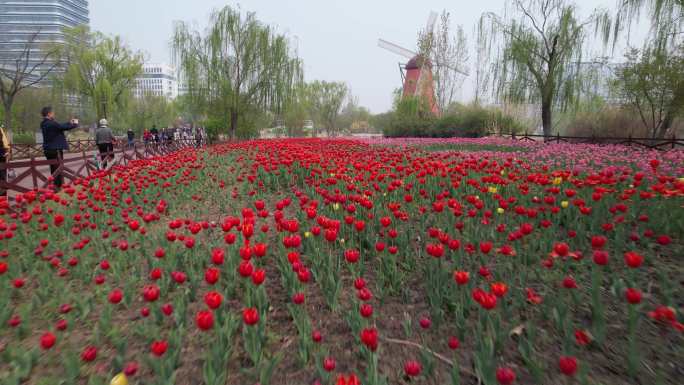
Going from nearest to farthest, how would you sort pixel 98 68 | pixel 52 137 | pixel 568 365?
pixel 568 365 → pixel 52 137 → pixel 98 68

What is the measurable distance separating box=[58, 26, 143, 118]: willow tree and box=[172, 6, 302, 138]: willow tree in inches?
652

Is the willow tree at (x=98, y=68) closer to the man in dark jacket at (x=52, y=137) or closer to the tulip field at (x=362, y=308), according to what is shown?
the man in dark jacket at (x=52, y=137)

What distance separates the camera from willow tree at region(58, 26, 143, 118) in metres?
28.8

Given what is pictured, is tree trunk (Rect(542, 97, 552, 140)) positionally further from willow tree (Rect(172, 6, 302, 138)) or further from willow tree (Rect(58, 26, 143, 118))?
willow tree (Rect(58, 26, 143, 118))

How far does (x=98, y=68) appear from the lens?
30547 mm

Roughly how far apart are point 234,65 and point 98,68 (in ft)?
67.1

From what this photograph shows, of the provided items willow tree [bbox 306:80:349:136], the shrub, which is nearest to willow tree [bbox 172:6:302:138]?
the shrub

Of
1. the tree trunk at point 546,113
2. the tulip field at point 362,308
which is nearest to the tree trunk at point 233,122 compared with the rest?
the tree trunk at point 546,113

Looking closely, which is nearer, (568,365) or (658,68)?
(568,365)

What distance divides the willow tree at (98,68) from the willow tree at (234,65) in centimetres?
1656

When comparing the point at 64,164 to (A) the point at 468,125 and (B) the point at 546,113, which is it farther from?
(B) the point at 546,113

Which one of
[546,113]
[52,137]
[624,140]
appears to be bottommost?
[52,137]

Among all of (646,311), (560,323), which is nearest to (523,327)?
(560,323)

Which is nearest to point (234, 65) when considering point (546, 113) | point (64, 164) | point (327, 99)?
point (64, 164)
